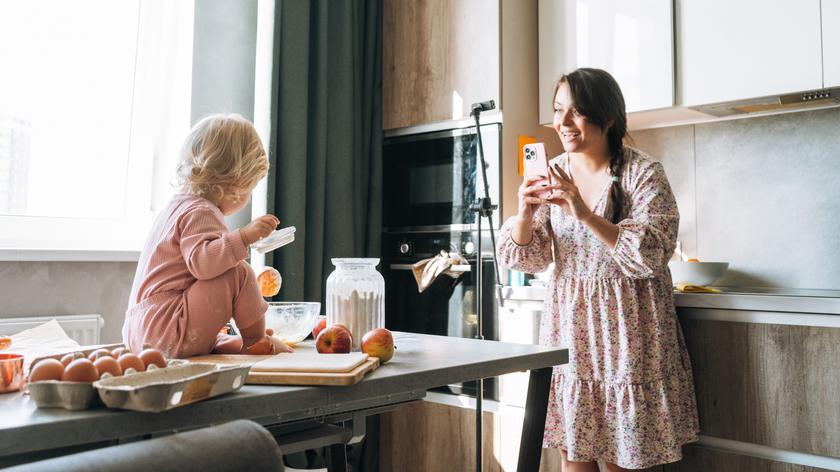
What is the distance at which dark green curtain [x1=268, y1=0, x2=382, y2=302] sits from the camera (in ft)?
8.70

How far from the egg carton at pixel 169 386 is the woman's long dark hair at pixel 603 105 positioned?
4.06ft

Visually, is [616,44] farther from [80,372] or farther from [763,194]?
[80,372]

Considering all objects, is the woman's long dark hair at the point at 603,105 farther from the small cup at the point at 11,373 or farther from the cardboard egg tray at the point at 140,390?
the small cup at the point at 11,373

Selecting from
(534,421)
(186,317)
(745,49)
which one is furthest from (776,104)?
(186,317)

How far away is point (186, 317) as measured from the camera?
1.18 m

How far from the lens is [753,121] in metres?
2.54

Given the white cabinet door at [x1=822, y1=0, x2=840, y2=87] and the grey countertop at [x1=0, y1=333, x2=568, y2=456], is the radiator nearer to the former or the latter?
the grey countertop at [x1=0, y1=333, x2=568, y2=456]

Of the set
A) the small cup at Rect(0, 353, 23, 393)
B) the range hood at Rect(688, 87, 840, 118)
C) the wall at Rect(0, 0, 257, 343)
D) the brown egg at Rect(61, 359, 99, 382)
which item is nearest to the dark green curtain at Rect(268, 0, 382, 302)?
the wall at Rect(0, 0, 257, 343)

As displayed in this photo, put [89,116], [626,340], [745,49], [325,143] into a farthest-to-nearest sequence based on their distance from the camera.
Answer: [325,143] → [89,116] → [745,49] → [626,340]

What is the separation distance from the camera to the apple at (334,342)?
123 centimetres

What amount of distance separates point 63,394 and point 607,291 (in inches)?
53.9

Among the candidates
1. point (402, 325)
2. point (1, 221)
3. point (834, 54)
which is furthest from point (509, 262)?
point (1, 221)

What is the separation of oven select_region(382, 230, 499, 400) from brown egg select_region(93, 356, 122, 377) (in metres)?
1.71

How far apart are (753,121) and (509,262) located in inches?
48.9
